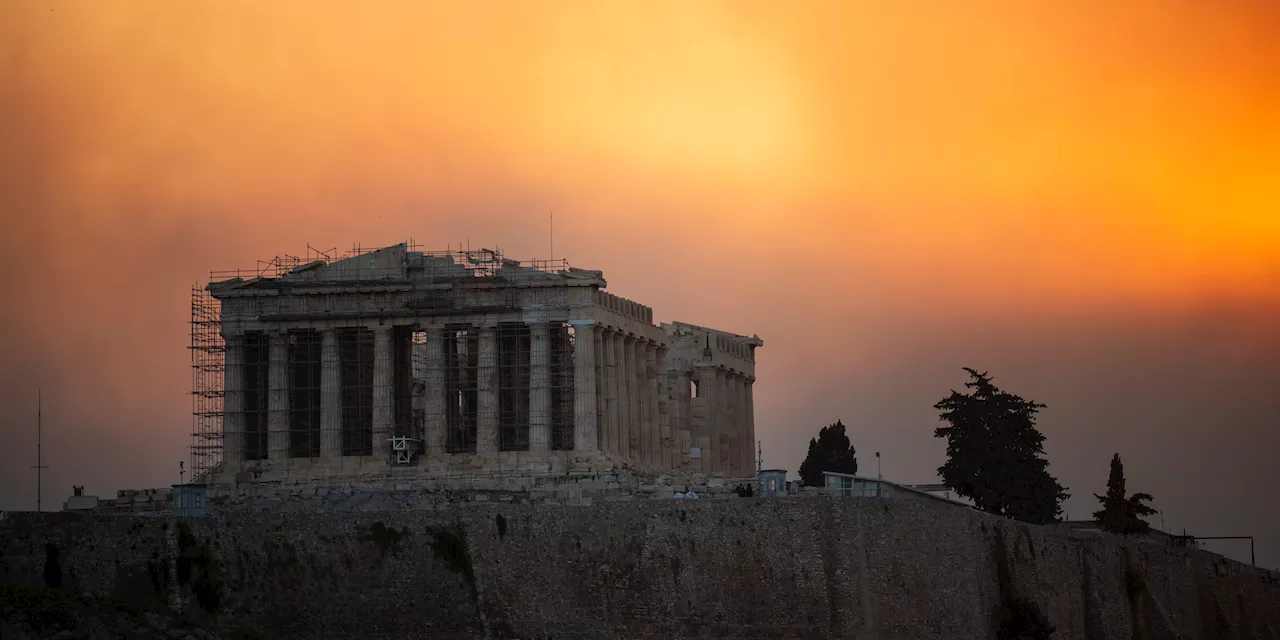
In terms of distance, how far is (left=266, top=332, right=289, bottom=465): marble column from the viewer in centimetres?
10869

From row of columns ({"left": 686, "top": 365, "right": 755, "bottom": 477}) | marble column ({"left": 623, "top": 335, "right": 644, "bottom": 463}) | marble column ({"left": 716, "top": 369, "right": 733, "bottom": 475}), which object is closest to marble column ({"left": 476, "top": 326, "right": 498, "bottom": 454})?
marble column ({"left": 623, "top": 335, "right": 644, "bottom": 463})

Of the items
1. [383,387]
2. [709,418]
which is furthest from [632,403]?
[709,418]

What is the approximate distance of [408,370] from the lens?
11162cm

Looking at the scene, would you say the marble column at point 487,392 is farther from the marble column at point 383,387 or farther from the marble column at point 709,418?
the marble column at point 709,418

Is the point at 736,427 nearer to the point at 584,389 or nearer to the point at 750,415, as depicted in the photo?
the point at 750,415

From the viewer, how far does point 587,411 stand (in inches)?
4210

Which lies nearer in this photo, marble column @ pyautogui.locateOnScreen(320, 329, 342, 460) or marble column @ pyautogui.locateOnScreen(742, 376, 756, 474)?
marble column @ pyautogui.locateOnScreen(320, 329, 342, 460)

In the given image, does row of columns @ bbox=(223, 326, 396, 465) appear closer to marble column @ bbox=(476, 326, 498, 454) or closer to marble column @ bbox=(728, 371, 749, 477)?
marble column @ bbox=(476, 326, 498, 454)

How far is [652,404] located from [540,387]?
993cm

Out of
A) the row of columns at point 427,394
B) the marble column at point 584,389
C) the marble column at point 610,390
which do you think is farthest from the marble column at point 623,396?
the marble column at point 584,389

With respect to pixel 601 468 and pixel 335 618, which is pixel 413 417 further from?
pixel 335 618

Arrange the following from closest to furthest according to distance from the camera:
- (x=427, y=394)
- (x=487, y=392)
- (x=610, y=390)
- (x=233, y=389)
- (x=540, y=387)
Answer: (x=540, y=387), (x=487, y=392), (x=427, y=394), (x=233, y=389), (x=610, y=390)

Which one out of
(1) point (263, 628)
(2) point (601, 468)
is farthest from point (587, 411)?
(1) point (263, 628)

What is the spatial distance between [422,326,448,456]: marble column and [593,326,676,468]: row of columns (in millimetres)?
5664
